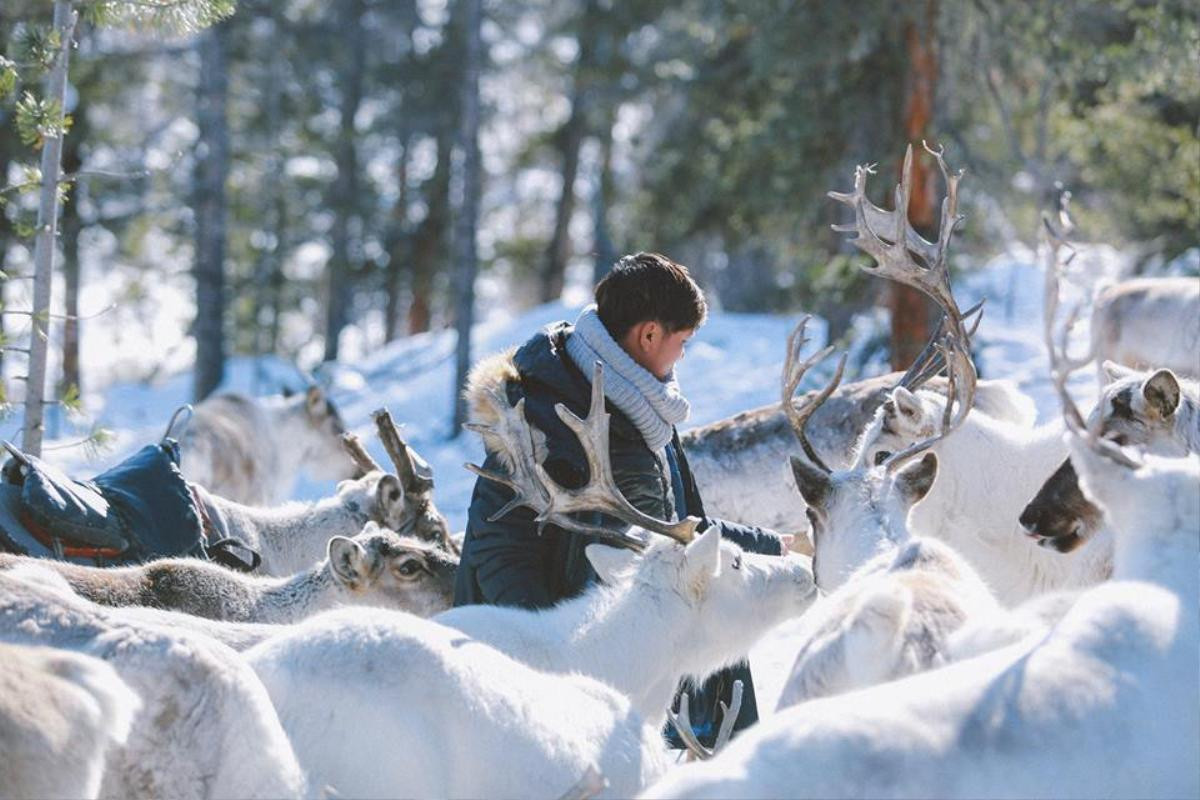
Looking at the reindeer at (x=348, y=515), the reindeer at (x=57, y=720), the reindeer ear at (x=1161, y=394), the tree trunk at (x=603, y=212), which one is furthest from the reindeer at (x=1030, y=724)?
the tree trunk at (x=603, y=212)

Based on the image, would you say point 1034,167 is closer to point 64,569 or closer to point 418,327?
point 64,569

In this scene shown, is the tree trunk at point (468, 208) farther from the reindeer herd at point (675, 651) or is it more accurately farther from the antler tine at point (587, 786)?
the antler tine at point (587, 786)

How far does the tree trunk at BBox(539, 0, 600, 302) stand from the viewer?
24594 mm

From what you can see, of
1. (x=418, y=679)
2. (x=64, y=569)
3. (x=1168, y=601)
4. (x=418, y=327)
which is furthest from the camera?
(x=418, y=327)

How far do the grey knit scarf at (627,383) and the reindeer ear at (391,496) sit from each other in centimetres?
214

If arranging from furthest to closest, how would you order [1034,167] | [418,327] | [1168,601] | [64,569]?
1. [418,327]
2. [1034,167]
3. [64,569]
4. [1168,601]

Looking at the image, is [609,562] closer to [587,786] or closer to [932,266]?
[587,786]

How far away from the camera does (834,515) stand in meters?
5.27

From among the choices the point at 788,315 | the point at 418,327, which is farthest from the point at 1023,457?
the point at 418,327

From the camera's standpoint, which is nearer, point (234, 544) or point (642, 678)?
point (642, 678)

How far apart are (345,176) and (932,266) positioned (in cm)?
2102

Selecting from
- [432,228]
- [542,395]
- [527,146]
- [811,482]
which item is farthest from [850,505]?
[527,146]

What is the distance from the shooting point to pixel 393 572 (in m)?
6.17

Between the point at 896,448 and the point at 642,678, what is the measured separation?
6.93 ft
